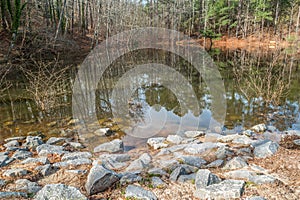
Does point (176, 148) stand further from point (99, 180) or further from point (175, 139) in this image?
point (99, 180)

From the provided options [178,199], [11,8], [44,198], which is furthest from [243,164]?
[11,8]

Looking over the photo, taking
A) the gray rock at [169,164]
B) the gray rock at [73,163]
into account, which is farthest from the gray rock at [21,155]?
the gray rock at [169,164]

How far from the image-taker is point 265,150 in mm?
3340

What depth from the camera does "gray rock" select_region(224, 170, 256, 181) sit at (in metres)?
2.67

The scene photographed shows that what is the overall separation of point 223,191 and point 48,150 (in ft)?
8.54

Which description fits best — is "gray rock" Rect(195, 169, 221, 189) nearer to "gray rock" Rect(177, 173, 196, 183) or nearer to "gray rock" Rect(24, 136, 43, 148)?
"gray rock" Rect(177, 173, 196, 183)

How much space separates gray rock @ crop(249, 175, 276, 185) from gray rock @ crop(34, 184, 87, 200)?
1.67 meters

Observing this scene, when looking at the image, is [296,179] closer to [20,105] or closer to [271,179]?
[271,179]

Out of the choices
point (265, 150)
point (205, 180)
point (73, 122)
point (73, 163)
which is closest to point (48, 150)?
point (73, 163)

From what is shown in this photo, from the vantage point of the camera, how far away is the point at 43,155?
3.66 metres

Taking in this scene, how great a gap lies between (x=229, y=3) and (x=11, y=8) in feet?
67.1

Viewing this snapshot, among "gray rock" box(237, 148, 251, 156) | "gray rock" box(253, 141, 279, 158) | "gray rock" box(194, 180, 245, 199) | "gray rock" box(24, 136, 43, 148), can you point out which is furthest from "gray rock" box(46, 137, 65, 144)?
"gray rock" box(253, 141, 279, 158)

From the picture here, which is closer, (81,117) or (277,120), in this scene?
(277,120)

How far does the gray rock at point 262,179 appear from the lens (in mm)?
2518
